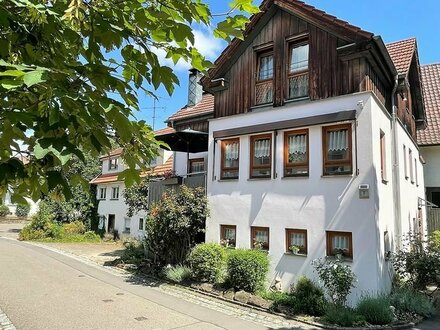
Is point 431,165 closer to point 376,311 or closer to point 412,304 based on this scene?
point 412,304

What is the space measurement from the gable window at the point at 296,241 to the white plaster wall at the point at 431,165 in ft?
40.0

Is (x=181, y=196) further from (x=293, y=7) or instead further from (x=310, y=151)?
(x=293, y=7)

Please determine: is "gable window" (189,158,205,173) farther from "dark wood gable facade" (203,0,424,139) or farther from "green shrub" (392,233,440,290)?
"green shrub" (392,233,440,290)

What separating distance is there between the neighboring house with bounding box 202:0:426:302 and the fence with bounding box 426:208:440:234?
13.3ft

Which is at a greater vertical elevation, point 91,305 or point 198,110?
point 198,110

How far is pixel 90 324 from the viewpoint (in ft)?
28.0

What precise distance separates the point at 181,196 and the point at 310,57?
264 inches

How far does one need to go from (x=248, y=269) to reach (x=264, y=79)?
676 cm

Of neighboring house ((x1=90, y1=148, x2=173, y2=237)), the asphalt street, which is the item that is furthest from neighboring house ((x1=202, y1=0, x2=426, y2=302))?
neighboring house ((x1=90, y1=148, x2=173, y2=237))

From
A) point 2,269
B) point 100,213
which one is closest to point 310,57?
point 2,269

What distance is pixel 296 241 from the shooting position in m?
11.9

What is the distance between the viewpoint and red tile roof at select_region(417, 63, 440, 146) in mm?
20078

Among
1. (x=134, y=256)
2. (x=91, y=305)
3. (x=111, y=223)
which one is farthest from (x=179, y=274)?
(x=111, y=223)

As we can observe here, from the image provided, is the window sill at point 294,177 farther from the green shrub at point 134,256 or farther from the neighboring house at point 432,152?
the neighboring house at point 432,152
